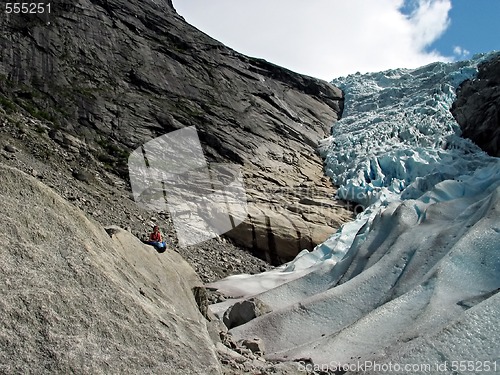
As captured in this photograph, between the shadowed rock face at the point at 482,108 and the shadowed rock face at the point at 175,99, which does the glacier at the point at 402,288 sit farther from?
the shadowed rock face at the point at 175,99

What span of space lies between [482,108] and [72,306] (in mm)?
24630

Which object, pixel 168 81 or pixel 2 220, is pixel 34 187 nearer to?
pixel 2 220

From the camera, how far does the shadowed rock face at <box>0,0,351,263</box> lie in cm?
2166

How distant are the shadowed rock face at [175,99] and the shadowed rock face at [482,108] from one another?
21.7 ft

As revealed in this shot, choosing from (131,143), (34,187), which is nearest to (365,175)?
(131,143)

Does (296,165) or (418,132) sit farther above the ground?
(418,132)

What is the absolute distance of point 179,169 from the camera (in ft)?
73.4

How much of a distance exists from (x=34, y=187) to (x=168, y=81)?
77.3 feet

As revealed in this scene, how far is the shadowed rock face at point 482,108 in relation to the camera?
23.4m

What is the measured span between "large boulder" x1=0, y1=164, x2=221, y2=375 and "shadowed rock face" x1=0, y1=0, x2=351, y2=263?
15.5m

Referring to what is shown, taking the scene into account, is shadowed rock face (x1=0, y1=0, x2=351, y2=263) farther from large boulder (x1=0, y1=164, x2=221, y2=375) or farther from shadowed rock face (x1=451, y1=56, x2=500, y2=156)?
large boulder (x1=0, y1=164, x2=221, y2=375)

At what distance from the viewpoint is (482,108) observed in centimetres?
2509

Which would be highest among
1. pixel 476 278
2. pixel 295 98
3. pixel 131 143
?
pixel 295 98

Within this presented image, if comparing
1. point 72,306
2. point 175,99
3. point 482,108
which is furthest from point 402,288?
point 175,99
